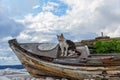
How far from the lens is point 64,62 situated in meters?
17.5

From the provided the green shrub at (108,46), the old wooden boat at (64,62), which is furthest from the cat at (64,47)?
the green shrub at (108,46)

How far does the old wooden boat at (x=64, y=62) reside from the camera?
54.7 ft

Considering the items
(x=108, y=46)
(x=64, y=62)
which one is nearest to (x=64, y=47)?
(x=64, y=62)

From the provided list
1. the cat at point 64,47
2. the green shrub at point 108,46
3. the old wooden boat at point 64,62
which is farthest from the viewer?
the green shrub at point 108,46

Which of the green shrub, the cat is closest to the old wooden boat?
the cat

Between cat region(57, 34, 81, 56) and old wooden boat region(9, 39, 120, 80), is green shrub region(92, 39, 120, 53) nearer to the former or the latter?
old wooden boat region(9, 39, 120, 80)

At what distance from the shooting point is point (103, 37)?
852 inches

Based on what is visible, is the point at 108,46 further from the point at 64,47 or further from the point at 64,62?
the point at 64,62

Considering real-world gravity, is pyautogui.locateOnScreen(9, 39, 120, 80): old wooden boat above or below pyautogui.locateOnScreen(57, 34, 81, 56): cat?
below

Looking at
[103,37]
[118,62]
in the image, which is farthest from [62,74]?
[103,37]

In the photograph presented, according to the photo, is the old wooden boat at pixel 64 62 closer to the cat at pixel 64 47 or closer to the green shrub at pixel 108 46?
the cat at pixel 64 47

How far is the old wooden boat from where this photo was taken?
1669 cm

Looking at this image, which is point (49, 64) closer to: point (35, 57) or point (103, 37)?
point (35, 57)

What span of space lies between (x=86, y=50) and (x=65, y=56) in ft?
4.30
